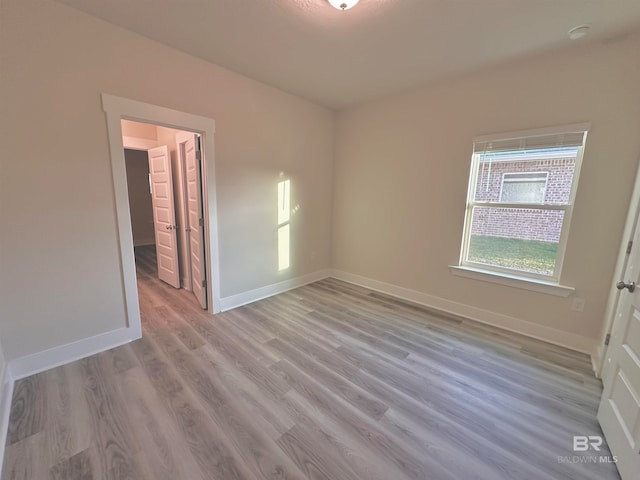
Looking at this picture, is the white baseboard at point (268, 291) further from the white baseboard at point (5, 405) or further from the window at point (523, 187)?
the window at point (523, 187)

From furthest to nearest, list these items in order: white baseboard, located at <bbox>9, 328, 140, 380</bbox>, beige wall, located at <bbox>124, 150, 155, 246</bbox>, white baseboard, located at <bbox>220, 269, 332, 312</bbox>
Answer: beige wall, located at <bbox>124, 150, 155, 246</bbox>, white baseboard, located at <bbox>220, 269, 332, 312</bbox>, white baseboard, located at <bbox>9, 328, 140, 380</bbox>

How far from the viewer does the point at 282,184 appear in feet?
11.7

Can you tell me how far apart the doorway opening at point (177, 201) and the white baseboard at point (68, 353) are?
2.86 feet

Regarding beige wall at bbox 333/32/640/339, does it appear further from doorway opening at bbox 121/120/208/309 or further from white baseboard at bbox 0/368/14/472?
white baseboard at bbox 0/368/14/472

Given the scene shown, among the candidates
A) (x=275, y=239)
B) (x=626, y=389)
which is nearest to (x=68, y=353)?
(x=275, y=239)

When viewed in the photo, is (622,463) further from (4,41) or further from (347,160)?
(4,41)

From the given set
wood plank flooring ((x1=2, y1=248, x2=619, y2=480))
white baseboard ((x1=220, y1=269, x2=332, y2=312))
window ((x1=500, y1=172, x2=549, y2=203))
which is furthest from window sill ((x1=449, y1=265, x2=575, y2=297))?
white baseboard ((x1=220, y1=269, x2=332, y2=312))

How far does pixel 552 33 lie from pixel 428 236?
2069 millimetres

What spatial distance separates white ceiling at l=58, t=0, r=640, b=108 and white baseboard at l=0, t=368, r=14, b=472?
2639 mm

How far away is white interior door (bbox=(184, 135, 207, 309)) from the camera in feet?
9.57

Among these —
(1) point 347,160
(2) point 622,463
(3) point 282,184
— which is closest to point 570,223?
(2) point 622,463

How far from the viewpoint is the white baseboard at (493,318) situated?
2.46m

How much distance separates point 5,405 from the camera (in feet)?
5.33

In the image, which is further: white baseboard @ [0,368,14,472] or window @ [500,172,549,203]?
window @ [500,172,549,203]
